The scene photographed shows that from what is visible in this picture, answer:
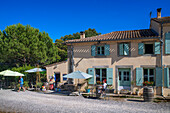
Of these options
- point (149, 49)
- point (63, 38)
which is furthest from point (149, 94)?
point (63, 38)

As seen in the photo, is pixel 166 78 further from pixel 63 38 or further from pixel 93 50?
pixel 63 38

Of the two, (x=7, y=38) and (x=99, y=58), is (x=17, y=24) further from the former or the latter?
(x=99, y=58)

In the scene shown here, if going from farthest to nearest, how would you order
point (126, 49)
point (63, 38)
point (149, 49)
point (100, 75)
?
1. point (63, 38)
2. point (100, 75)
3. point (126, 49)
4. point (149, 49)

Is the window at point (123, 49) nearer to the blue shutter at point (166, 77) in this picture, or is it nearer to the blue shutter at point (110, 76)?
the blue shutter at point (110, 76)

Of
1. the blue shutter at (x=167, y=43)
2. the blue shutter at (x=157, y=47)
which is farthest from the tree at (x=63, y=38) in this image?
the blue shutter at (x=167, y=43)

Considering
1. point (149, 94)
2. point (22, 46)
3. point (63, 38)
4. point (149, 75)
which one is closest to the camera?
point (149, 94)

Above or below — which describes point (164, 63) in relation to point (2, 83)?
above

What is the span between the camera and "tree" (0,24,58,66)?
19.5m

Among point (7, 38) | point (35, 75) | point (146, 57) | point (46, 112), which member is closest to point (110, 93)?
point (146, 57)

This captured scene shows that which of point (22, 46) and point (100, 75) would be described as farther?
point (22, 46)

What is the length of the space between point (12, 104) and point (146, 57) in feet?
34.5

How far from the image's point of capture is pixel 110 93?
494 inches

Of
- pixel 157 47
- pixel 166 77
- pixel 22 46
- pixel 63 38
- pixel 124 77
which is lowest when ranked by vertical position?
pixel 124 77

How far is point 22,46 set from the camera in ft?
64.5
